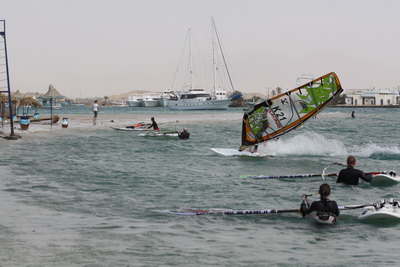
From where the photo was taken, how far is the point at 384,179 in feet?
55.5

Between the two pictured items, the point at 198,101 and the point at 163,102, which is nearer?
the point at 198,101

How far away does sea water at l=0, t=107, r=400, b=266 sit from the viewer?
9.36m

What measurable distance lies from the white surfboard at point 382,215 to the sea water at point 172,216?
0.28 m

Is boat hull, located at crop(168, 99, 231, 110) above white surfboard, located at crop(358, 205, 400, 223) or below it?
above

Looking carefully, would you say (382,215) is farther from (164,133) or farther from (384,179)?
(164,133)

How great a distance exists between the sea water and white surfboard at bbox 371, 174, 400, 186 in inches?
13.3

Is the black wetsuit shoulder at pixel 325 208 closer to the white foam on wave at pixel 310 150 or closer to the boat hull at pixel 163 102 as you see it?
the white foam on wave at pixel 310 150

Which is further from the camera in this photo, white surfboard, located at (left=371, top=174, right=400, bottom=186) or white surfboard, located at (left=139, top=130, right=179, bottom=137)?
white surfboard, located at (left=139, top=130, right=179, bottom=137)

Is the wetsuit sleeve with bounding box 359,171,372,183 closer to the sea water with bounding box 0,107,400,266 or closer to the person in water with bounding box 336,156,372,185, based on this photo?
the person in water with bounding box 336,156,372,185

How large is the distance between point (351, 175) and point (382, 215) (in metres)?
4.32

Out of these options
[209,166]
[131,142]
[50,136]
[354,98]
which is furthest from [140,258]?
[354,98]

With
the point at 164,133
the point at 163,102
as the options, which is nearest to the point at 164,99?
the point at 163,102

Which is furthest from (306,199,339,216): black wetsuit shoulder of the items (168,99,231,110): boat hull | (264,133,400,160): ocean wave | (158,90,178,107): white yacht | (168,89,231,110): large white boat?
(158,90,178,107): white yacht

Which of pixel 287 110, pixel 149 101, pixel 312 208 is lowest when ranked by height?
pixel 312 208
